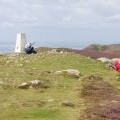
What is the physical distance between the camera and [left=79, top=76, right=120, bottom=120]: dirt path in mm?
15055

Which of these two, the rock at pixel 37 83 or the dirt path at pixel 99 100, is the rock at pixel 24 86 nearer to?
the rock at pixel 37 83

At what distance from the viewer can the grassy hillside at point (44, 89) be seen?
1565 cm

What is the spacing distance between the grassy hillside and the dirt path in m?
0.22

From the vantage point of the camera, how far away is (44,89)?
20.1m

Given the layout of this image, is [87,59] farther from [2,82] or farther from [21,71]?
[2,82]

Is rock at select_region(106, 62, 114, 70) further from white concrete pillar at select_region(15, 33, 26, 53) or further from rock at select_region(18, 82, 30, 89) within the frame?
rock at select_region(18, 82, 30, 89)

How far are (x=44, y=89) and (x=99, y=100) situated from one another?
9.49 feet

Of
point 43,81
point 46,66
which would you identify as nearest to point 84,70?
point 46,66

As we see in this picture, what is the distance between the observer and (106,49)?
5369 centimetres

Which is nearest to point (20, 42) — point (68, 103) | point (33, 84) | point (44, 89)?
point (33, 84)

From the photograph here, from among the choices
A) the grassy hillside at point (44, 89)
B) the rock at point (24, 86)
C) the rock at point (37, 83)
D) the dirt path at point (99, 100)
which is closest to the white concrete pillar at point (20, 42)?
the grassy hillside at point (44, 89)

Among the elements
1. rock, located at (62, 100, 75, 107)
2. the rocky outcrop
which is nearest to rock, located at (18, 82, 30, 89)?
the rocky outcrop

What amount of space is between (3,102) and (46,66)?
11.4m

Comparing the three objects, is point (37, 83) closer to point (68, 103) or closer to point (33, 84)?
point (33, 84)
